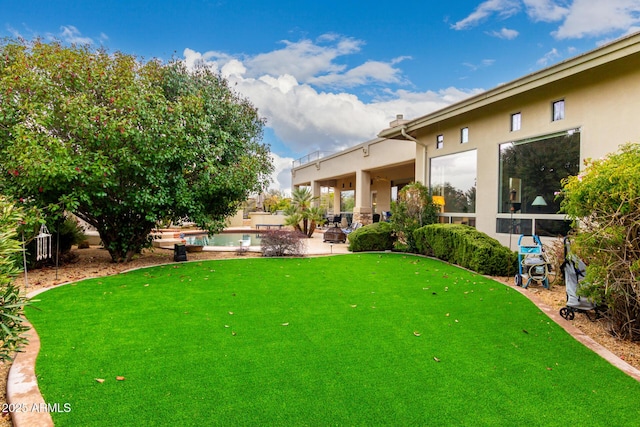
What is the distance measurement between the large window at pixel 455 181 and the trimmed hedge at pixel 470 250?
1.66m

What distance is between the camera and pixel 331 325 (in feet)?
15.5

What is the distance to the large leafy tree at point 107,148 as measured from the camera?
7457 mm

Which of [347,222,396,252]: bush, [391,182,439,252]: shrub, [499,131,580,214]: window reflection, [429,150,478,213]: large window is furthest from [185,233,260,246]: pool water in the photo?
[499,131,580,214]: window reflection

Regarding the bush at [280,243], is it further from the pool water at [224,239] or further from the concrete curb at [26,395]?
the concrete curb at [26,395]

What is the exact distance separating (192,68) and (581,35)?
40.7 ft

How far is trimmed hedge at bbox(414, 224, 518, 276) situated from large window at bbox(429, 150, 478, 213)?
5.44 ft

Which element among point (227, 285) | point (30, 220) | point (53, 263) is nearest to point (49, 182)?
point (30, 220)

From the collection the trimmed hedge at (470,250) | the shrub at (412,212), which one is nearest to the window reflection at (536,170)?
the trimmed hedge at (470,250)

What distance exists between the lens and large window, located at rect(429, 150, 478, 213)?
11.2 m

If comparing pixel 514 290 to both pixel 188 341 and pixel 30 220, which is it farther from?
pixel 30 220

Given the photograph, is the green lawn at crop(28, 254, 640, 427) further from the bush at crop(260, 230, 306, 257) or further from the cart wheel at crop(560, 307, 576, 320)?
the bush at crop(260, 230, 306, 257)

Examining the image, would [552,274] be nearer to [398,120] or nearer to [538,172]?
[538,172]

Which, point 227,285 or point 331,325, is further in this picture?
point 227,285

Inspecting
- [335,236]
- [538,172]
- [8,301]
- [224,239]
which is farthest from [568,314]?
[224,239]
